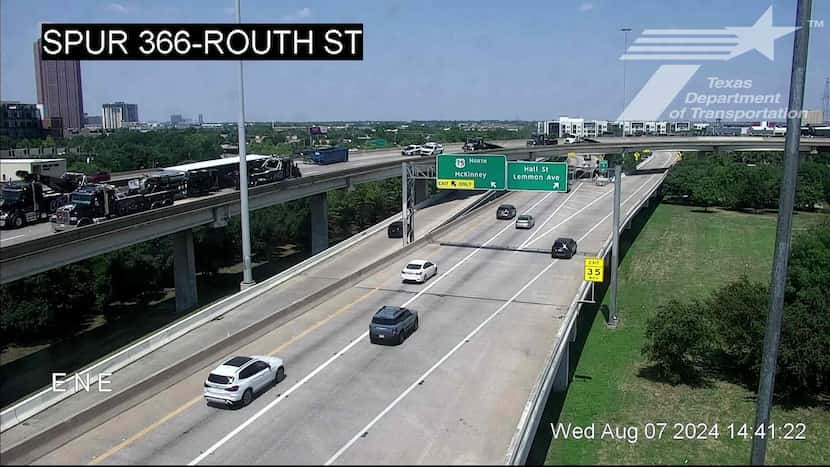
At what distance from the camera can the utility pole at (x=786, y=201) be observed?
389 inches

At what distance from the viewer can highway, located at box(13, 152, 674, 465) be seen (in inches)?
606

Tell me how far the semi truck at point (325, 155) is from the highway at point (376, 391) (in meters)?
28.5

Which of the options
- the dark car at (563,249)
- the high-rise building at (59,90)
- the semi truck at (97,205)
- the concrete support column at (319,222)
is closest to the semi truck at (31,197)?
the semi truck at (97,205)

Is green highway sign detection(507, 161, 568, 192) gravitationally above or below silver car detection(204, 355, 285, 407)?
above

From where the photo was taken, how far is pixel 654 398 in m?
24.4

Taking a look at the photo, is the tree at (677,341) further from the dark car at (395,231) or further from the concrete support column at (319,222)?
the concrete support column at (319,222)

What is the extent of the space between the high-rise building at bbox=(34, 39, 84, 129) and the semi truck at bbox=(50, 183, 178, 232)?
38.3m

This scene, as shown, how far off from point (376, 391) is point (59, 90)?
7484 centimetres

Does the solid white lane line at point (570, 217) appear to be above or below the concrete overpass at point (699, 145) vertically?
below

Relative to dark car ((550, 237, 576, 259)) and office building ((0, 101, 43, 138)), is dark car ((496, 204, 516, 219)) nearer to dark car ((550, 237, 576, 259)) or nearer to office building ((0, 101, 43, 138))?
dark car ((550, 237, 576, 259))

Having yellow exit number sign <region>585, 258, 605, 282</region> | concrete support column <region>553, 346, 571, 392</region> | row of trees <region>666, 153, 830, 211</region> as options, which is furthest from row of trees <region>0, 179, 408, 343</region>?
row of trees <region>666, 153, 830, 211</region>

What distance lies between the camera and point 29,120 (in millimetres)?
63469

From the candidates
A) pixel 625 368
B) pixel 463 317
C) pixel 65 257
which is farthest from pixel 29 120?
pixel 625 368

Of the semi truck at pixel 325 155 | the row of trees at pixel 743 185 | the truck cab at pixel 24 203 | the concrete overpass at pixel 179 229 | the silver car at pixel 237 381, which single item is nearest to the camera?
the silver car at pixel 237 381
